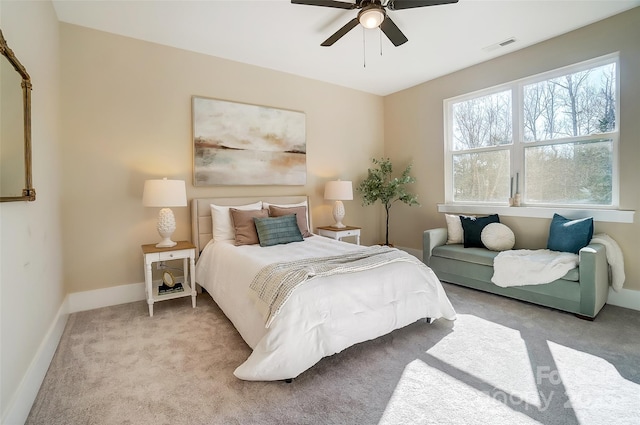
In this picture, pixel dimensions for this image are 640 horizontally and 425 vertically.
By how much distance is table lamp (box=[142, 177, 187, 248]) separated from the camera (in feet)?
10.1

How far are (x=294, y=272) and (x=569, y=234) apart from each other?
113 inches

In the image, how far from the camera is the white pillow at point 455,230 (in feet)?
13.3

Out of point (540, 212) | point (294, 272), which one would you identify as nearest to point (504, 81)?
point (540, 212)

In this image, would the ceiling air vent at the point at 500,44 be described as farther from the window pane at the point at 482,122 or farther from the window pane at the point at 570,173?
the window pane at the point at 570,173

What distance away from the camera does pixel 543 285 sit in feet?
9.83

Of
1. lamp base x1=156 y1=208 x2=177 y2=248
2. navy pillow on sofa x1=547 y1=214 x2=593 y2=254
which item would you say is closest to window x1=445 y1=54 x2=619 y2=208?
navy pillow on sofa x1=547 y1=214 x2=593 y2=254

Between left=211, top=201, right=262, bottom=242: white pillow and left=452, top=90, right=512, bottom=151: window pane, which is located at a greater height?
left=452, top=90, right=512, bottom=151: window pane

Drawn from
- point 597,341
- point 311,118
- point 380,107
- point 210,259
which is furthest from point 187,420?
point 380,107

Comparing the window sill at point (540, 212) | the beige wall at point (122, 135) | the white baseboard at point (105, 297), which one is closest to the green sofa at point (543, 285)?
the window sill at point (540, 212)

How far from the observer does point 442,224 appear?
4.67 meters

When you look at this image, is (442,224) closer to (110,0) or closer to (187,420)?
(187,420)

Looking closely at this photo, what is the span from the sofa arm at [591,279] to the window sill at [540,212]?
507 mm

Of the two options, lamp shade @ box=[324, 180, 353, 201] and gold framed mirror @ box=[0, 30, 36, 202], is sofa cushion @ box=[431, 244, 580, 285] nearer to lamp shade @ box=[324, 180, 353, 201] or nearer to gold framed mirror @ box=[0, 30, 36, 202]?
lamp shade @ box=[324, 180, 353, 201]

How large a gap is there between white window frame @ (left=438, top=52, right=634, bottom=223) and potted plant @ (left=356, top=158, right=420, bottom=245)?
535 millimetres
